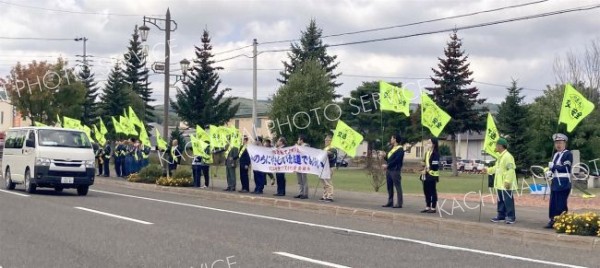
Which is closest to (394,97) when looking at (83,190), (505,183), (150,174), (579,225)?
(505,183)

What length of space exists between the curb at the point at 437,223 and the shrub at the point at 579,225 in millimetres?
237

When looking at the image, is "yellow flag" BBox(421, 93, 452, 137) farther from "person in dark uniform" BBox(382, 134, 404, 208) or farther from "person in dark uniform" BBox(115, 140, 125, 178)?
"person in dark uniform" BBox(115, 140, 125, 178)

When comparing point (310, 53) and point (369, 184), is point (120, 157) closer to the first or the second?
point (369, 184)

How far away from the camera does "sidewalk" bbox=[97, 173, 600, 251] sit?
13.2 meters

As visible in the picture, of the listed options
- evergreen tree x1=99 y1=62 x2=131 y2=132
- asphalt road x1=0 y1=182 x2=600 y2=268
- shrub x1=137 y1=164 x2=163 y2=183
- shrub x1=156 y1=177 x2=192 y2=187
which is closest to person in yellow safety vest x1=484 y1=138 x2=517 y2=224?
asphalt road x1=0 y1=182 x2=600 y2=268

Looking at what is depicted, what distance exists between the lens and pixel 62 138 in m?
22.0

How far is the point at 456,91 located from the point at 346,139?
143 ft

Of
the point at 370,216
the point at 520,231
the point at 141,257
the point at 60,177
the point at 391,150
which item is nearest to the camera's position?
the point at 141,257

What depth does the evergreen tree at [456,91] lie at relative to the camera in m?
61.9

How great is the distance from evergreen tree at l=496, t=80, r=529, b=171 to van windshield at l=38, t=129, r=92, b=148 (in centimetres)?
4012

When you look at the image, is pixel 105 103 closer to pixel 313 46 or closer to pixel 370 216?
pixel 313 46

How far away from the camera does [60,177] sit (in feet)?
69.8

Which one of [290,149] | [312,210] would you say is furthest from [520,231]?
[290,149]

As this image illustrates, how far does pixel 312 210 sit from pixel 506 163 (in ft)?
18.0
